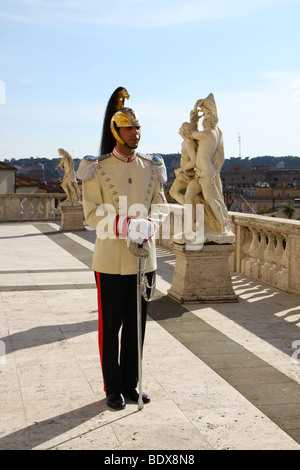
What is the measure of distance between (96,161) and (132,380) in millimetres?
1458

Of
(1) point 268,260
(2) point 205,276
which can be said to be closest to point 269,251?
(1) point 268,260

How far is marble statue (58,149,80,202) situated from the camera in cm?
1748

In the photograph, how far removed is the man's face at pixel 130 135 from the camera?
4.36m

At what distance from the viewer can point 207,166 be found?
25.7 feet

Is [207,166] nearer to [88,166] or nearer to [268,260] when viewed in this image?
[268,260]

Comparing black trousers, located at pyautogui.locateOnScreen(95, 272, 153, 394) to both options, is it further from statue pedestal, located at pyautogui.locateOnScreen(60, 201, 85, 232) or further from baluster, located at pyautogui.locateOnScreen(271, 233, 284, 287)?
statue pedestal, located at pyautogui.locateOnScreen(60, 201, 85, 232)

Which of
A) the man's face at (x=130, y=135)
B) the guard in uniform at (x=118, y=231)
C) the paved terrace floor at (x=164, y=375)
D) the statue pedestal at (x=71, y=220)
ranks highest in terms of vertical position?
the man's face at (x=130, y=135)

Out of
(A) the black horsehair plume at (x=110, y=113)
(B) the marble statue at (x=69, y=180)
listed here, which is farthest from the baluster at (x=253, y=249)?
(B) the marble statue at (x=69, y=180)

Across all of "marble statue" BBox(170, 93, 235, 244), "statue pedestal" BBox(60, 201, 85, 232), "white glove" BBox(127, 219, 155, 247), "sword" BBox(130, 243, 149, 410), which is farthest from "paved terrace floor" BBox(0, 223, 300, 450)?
"statue pedestal" BBox(60, 201, 85, 232)

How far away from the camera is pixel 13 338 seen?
19.7 ft

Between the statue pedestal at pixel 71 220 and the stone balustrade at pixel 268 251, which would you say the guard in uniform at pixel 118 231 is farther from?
the statue pedestal at pixel 71 220

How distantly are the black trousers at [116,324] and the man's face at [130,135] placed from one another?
2.78ft

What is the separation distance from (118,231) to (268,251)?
485 centimetres

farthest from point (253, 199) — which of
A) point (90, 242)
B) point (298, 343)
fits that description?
point (298, 343)
